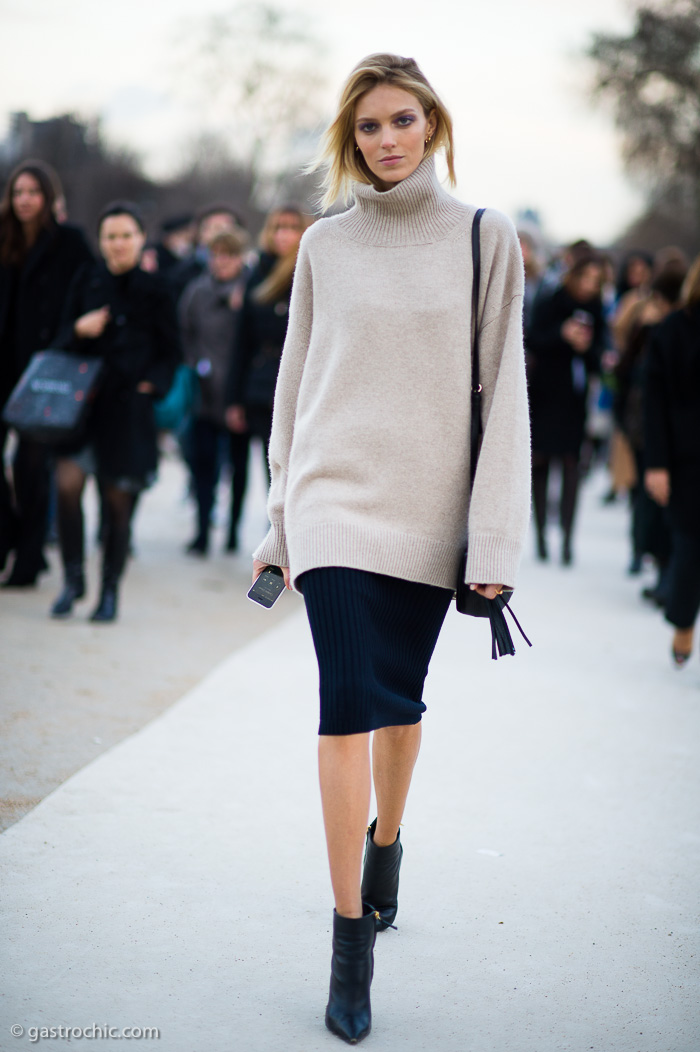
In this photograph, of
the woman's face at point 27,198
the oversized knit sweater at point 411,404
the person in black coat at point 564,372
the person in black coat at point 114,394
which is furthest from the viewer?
the person in black coat at point 564,372

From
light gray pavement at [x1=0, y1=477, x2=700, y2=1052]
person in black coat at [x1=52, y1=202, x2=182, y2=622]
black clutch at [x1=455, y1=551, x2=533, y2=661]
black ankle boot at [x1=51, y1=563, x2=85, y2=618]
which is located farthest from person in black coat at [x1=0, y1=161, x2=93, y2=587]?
black clutch at [x1=455, y1=551, x2=533, y2=661]

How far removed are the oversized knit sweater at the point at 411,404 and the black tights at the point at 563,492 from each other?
6.41 metres

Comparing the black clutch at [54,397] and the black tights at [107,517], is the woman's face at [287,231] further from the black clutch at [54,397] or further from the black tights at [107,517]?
the black tights at [107,517]

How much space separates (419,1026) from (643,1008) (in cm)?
54

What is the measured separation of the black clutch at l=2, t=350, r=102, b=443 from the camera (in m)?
6.04

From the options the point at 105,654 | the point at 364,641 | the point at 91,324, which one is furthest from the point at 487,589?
the point at 91,324

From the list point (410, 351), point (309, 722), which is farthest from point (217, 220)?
point (410, 351)

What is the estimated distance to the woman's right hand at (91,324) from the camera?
6.22 m

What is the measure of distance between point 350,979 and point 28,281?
5.19 metres

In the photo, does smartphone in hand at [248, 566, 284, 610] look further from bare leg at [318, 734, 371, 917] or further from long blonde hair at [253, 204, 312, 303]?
long blonde hair at [253, 204, 312, 303]

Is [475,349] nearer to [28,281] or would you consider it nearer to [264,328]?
[28,281]

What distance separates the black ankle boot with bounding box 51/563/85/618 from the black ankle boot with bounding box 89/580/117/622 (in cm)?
14

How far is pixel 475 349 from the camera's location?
278cm

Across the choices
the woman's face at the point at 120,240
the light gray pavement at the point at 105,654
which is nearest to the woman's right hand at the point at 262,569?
the light gray pavement at the point at 105,654
